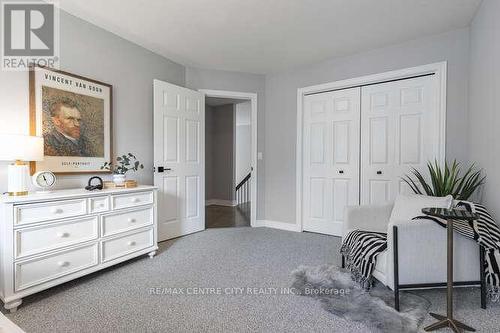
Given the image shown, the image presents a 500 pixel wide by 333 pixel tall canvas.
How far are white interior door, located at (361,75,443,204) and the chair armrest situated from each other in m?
0.91

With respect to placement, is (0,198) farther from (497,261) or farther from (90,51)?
(497,261)

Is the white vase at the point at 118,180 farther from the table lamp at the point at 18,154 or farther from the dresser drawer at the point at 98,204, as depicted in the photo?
the table lamp at the point at 18,154

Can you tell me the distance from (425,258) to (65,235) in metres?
2.65

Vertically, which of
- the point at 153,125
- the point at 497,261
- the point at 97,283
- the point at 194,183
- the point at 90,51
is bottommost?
the point at 97,283

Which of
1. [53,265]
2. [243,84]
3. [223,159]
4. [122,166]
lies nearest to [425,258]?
[53,265]

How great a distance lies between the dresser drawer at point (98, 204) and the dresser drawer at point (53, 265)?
294 mm

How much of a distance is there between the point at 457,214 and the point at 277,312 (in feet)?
4.14

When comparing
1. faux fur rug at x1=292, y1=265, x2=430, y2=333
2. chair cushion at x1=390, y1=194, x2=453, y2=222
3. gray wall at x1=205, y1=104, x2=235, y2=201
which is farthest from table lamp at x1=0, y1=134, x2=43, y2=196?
gray wall at x1=205, y1=104, x2=235, y2=201

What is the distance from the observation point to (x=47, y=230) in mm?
2043

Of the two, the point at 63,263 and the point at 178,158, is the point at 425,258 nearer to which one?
the point at 63,263

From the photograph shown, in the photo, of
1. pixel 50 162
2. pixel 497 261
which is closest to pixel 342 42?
pixel 497 261

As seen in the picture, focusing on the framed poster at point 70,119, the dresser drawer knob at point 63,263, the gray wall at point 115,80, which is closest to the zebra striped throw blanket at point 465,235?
the dresser drawer knob at point 63,263

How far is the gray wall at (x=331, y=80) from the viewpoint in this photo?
9.43 ft

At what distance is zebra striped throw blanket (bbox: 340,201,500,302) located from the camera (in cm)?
178
